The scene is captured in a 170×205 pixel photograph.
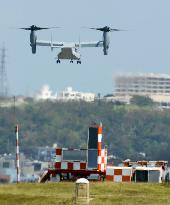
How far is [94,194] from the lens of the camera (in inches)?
1615

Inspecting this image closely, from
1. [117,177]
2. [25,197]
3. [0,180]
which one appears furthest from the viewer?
[0,180]

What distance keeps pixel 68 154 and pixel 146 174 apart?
14.1 feet

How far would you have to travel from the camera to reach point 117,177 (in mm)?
51125

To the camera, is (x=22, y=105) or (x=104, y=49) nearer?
(x=104, y=49)

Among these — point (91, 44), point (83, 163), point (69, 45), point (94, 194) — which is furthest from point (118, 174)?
point (91, 44)

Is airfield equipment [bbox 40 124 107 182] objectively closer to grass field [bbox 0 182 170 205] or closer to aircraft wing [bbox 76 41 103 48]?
grass field [bbox 0 182 170 205]

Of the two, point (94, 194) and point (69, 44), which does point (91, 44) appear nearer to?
point (69, 44)

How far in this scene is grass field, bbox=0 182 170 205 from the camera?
38719 millimetres

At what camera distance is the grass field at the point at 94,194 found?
38.7 m

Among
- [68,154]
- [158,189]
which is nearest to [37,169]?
[68,154]

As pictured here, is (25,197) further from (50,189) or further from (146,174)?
(146,174)

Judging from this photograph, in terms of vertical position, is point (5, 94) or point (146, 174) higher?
point (5, 94)

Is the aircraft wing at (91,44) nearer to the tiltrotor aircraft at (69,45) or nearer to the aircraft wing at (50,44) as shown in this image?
the tiltrotor aircraft at (69,45)

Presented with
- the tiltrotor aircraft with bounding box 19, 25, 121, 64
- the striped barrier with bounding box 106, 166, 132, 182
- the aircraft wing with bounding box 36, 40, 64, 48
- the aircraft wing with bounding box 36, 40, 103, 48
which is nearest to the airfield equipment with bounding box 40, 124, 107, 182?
the striped barrier with bounding box 106, 166, 132, 182
